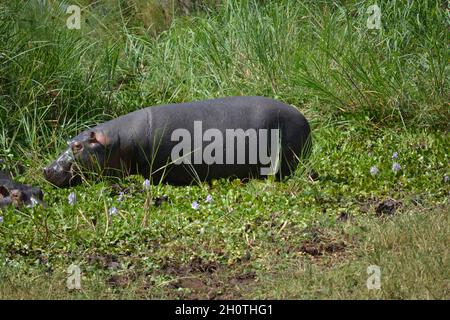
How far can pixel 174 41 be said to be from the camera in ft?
33.4

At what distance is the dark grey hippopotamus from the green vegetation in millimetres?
177

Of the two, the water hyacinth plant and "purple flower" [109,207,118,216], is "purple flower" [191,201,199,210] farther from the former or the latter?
"purple flower" [109,207,118,216]

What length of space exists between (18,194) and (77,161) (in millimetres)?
754

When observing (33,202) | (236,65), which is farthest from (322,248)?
(236,65)

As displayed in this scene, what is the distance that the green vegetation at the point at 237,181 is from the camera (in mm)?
5473

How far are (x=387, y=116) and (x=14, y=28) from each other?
3.30 m

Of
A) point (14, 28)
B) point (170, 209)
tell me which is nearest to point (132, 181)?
point (170, 209)

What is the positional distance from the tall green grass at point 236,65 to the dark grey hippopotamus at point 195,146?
758 millimetres

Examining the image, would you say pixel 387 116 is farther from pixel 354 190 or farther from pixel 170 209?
pixel 170 209

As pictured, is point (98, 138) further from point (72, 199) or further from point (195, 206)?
A: point (195, 206)

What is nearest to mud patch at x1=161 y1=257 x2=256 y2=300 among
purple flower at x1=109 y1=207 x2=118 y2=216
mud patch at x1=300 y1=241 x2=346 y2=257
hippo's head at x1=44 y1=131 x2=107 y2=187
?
mud patch at x1=300 y1=241 x2=346 y2=257

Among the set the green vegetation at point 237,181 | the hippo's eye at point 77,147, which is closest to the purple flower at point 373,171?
the green vegetation at point 237,181

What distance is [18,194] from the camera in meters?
6.74

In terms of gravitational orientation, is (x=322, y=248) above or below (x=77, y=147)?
below
